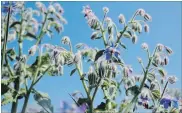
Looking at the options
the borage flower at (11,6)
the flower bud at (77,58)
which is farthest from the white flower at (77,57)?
the borage flower at (11,6)

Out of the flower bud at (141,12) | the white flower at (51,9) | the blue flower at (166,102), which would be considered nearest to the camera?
the blue flower at (166,102)

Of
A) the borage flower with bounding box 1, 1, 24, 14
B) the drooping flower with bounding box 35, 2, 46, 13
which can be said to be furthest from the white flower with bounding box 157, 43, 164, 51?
the drooping flower with bounding box 35, 2, 46, 13

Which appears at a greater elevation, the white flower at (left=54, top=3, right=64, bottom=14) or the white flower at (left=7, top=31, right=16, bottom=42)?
the white flower at (left=54, top=3, right=64, bottom=14)

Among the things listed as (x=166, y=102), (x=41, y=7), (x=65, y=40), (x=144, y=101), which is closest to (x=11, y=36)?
(x=41, y=7)

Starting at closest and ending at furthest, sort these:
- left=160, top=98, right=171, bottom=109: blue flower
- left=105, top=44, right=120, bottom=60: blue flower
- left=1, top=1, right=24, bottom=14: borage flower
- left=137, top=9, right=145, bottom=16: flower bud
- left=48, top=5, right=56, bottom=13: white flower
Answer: left=105, top=44, right=120, bottom=60: blue flower → left=160, top=98, right=171, bottom=109: blue flower → left=137, top=9, right=145, bottom=16: flower bud → left=1, top=1, right=24, bottom=14: borage flower → left=48, top=5, right=56, bottom=13: white flower

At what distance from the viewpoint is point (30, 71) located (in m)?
2.67

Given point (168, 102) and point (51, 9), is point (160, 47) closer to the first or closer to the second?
point (168, 102)

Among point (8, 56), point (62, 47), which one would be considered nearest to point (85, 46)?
point (62, 47)

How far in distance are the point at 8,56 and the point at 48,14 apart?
16.9 inches

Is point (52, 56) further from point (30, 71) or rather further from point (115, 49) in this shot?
point (30, 71)

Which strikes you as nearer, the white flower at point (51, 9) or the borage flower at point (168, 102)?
the borage flower at point (168, 102)

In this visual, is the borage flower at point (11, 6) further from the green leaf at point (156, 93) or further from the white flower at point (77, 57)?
the green leaf at point (156, 93)

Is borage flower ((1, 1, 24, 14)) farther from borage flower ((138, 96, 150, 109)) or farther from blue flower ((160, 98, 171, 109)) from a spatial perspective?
blue flower ((160, 98, 171, 109))

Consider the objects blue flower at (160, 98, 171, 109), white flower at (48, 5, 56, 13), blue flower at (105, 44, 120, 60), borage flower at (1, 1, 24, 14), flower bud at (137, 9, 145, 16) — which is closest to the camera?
blue flower at (105, 44, 120, 60)
